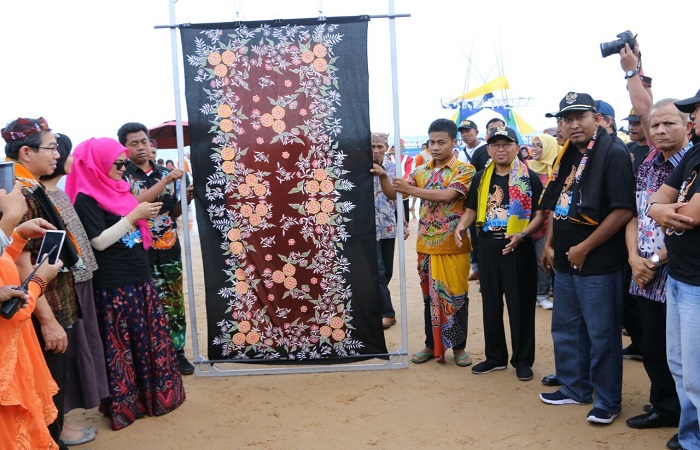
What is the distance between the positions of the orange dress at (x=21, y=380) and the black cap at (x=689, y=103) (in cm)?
306

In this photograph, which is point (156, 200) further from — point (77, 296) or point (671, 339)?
point (671, 339)

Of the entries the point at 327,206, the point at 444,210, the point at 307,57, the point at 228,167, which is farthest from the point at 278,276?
the point at 307,57

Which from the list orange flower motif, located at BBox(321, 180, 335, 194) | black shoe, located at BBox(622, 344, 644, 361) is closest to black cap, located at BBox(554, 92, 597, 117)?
orange flower motif, located at BBox(321, 180, 335, 194)

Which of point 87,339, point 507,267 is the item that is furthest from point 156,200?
point 507,267

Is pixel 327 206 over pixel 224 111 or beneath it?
beneath

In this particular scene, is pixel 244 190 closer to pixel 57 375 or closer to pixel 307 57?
pixel 307 57

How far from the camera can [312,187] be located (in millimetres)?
4328

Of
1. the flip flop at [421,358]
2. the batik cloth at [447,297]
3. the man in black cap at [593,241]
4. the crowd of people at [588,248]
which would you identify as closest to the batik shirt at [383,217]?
the crowd of people at [588,248]

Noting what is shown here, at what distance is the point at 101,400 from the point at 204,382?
874 mm

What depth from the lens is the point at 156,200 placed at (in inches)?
180

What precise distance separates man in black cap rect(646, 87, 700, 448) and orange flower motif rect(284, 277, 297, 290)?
7.94 feet

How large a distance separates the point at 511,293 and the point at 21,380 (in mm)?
3179

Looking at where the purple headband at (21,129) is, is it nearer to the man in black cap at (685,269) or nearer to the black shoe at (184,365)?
the black shoe at (184,365)

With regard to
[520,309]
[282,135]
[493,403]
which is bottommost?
[493,403]
